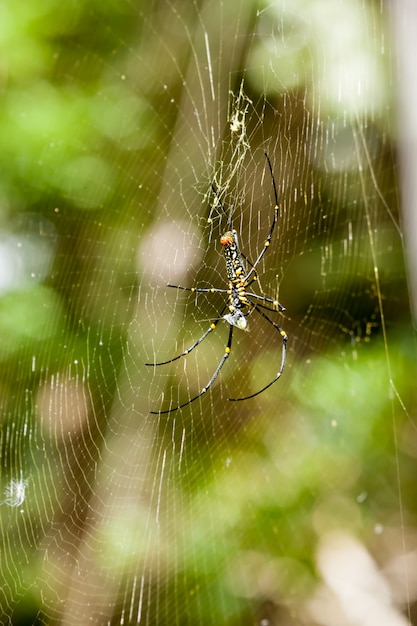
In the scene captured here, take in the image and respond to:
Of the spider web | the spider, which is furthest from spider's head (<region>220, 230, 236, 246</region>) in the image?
the spider web

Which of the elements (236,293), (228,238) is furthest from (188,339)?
(228,238)

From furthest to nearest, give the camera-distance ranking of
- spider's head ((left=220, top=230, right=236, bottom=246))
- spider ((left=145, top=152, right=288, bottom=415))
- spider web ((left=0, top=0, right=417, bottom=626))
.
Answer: spider web ((left=0, top=0, right=417, bottom=626)) < spider ((left=145, top=152, right=288, bottom=415)) < spider's head ((left=220, top=230, right=236, bottom=246))

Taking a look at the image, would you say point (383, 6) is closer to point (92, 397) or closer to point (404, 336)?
point (404, 336)

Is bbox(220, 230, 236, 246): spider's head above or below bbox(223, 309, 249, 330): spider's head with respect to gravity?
above

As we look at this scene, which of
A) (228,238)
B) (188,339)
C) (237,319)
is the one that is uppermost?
(228,238)

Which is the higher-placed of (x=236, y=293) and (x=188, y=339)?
(x=236, y=293)

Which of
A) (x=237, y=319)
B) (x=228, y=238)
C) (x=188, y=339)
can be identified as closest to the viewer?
(x=228, y=238)

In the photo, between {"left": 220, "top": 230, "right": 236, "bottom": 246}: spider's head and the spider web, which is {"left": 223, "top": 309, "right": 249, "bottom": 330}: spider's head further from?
{"left": 220, "top": 230, "right": 236, "bottom": 246}: spider's head

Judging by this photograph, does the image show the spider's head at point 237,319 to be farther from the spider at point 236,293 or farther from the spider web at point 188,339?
the spider web at point 188,339

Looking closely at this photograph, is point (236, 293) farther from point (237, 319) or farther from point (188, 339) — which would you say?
point (188, 339)
